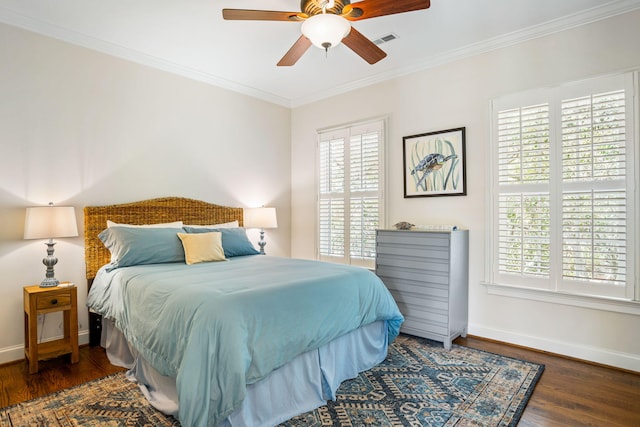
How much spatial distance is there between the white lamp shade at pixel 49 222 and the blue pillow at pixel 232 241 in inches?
37.1

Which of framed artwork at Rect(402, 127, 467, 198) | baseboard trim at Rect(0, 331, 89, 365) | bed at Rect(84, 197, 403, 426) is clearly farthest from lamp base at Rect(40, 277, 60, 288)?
framed artwork at Rect(402, 127, 467, 198)

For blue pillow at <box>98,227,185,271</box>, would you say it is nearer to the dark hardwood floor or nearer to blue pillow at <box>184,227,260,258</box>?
blue pillow at <box>184,227,260,258</box>

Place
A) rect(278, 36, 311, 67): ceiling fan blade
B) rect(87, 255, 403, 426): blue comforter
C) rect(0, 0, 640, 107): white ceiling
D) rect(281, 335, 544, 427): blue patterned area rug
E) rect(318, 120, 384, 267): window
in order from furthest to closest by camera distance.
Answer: rect(318, 120, 384, 267): window
rect(0, 0, 640, 107): white ceiling
rect(278, 36, 311, 67): ceiling fan blade
rect(281, 335, 544, 427): blue patterned area rug
rect(87, 255, 403, 426): blue comforter

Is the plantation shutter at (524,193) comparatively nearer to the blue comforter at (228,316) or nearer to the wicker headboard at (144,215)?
the blue comforter at (228,316)

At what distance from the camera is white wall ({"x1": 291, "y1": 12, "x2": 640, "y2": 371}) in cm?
281

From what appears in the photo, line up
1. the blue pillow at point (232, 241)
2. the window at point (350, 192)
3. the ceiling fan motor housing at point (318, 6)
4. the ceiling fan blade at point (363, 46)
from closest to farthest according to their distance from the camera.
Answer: the ceiling fan motor housing at point (318, 6)
the ceiling fan blade at point (363, 46)
the blue pillow at point (232, 241)
the window at point (350, 192)

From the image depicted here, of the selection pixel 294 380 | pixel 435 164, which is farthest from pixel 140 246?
pixel 435 164

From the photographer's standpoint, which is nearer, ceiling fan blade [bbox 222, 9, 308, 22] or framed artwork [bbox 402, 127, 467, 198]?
ceiling fan blade [bbox 222, 9, 308, 22]

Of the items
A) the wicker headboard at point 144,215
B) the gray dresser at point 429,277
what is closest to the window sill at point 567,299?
the gray dresser at point 429,277

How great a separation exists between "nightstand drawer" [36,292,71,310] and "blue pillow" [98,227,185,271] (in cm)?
36

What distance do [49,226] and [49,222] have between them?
32 millimetres

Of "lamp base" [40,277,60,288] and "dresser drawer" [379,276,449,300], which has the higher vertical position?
"lamp base" [40,277,60,288]

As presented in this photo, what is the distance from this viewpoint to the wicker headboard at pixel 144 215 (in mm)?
3266

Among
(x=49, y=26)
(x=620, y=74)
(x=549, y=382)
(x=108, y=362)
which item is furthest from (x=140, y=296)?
(x=620, y=74)
